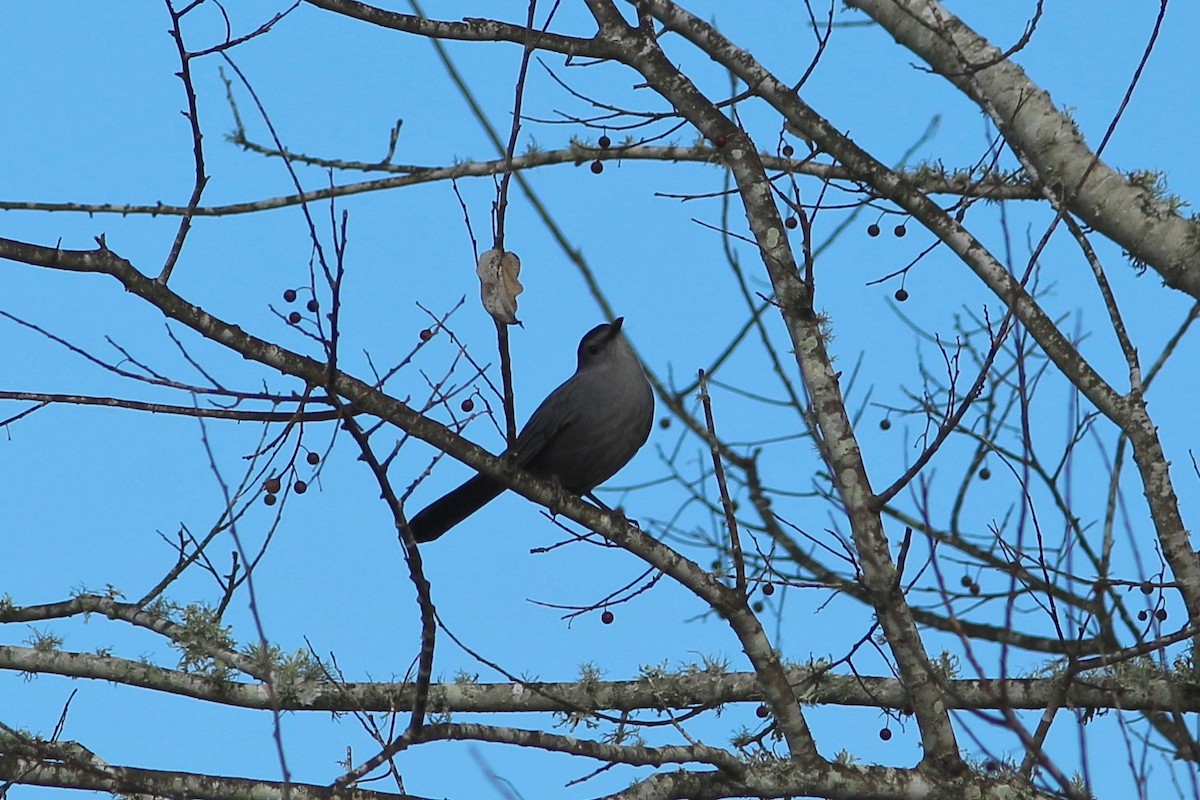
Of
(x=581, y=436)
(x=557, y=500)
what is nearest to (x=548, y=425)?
(x=581, y=436)

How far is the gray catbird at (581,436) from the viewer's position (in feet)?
19.1

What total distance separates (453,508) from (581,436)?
0.63m

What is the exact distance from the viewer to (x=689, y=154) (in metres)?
5.71

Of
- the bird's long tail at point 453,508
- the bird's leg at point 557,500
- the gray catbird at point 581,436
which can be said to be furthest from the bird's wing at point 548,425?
the bird's leg at point 557,500

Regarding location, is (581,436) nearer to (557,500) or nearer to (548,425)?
(548,425)

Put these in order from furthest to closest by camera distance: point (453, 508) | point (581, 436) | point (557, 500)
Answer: point (581, 436), point (453, 508), point (557, 500)

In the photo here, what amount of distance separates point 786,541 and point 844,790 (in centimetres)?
342

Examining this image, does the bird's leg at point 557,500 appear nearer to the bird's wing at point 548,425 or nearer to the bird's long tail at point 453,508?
the bird's long tail at point 453,508

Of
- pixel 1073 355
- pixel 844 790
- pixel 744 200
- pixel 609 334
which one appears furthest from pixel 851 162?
pixel 844 790

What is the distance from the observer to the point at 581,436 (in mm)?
5910

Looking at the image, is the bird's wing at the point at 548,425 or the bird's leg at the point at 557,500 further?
the bird's wing at the point at 548,425

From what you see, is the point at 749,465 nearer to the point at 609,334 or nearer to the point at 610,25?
the point at 609,334

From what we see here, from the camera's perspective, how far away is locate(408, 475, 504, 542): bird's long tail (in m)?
5.70


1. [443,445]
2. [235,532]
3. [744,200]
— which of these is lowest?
[235,532]
